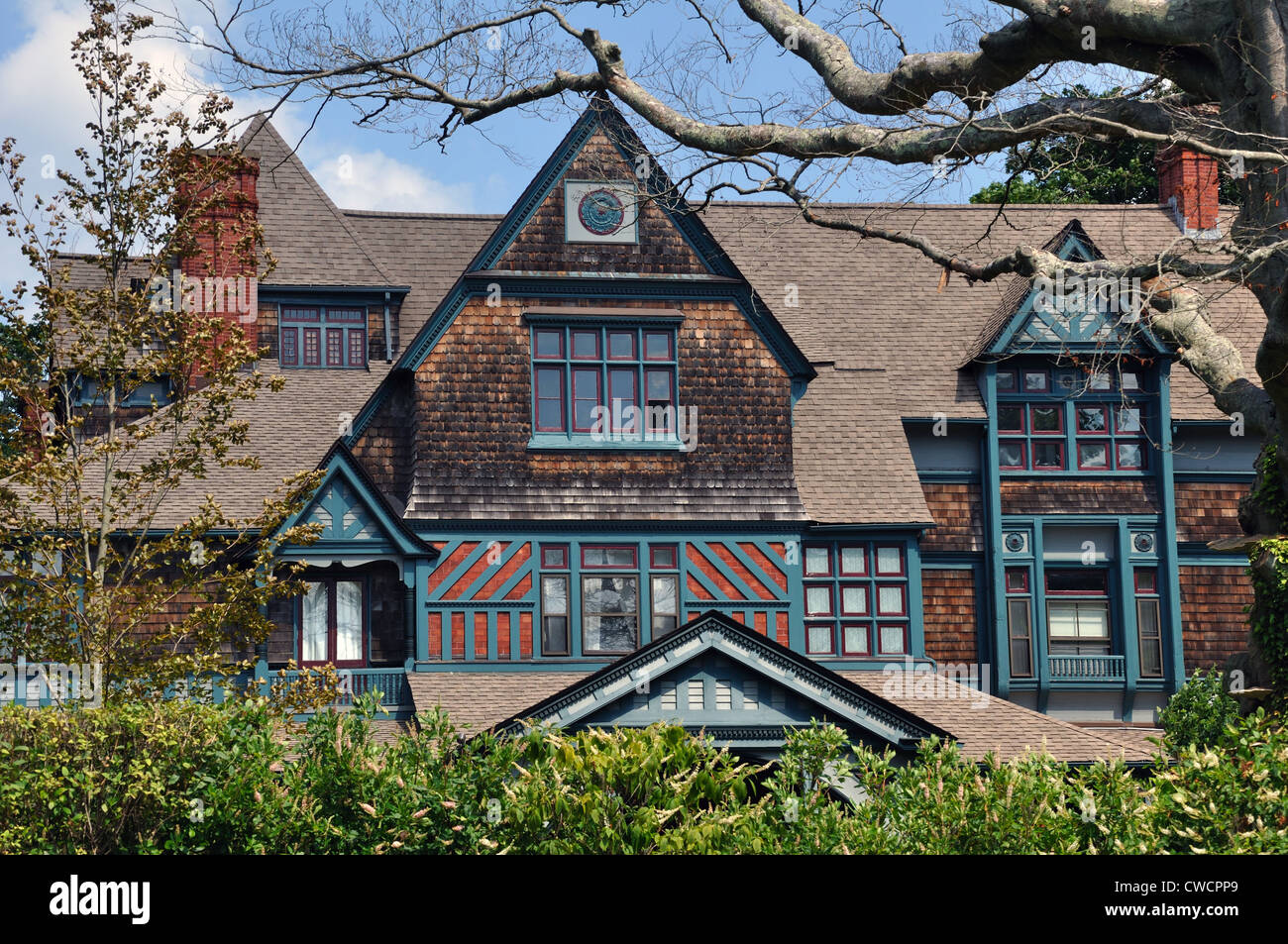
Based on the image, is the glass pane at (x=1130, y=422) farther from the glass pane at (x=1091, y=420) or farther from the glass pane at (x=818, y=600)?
the glass pane at (x=818, y=600)

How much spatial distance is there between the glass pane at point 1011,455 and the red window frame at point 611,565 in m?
7.63

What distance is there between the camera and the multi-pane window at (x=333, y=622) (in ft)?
78.9

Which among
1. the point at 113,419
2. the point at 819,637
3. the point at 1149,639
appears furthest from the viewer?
the point at 1149,639

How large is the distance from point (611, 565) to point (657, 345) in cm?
385

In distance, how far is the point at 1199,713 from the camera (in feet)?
65.2

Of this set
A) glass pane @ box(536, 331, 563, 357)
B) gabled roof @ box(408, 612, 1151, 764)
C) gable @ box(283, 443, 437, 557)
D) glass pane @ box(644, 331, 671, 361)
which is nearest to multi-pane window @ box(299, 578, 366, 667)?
Result: gable @ box(283, 443, 437, 557)

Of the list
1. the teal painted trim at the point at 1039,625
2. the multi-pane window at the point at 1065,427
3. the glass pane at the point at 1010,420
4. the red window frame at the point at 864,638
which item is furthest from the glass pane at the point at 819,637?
the glass pane at the point at 1010,420

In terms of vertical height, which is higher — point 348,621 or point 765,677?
point 348,621

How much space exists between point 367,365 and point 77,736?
18.0 m

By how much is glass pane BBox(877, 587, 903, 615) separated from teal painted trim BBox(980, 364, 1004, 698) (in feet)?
6.94

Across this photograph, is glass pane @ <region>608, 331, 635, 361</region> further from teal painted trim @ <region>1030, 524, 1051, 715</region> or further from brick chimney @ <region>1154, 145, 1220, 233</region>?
brick chimney @ <region>1154, 145, 1220, 233</region>

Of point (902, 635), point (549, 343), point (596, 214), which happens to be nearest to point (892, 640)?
point (902, 635)

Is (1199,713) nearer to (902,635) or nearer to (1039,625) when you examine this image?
(902,635)
